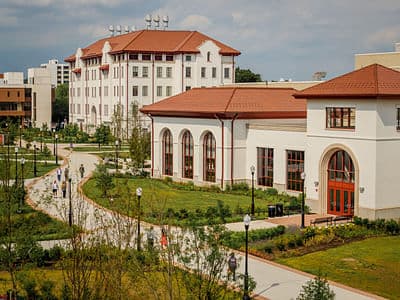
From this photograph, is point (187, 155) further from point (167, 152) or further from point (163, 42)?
point (163, 42)

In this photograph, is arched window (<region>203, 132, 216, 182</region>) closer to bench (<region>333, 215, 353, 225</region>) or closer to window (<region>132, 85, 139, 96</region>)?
bench (<region>333, 215, 353, 225</region>)

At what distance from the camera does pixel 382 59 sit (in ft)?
162

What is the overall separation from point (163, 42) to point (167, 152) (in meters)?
41.9

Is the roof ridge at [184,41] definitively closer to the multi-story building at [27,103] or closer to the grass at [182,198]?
the multi-story building at [27,103]

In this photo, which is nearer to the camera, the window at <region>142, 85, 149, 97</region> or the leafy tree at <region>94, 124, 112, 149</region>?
the leafy tree at <region>94, 124, 112, 149</region>

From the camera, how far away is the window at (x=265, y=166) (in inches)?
1753

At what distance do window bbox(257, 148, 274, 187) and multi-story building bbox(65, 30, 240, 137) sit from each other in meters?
40.8

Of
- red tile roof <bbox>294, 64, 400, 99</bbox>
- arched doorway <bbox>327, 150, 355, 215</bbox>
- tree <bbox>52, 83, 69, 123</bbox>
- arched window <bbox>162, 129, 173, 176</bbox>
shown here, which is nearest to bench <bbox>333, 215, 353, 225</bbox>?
arched doorway <bbox>327, 150, 355, 215</bbox>

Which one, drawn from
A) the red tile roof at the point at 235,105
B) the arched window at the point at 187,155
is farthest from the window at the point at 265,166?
the arched window at the point at 187,155

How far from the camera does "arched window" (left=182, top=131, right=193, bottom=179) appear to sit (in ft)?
160

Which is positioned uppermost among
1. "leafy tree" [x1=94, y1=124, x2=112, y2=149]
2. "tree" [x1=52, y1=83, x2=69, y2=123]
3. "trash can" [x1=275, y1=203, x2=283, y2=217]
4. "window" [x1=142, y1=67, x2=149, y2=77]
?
"window" [x1=142, y1=67, x2=149, y2=77]

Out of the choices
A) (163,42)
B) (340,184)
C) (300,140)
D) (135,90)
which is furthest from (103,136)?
(340,184)

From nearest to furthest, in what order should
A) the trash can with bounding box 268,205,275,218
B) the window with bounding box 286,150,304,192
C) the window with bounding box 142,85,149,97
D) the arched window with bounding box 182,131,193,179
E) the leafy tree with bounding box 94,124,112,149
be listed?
the trash can with bounding box 268,205,275,218 → the window with bounding box 286,150,304,192 → the arched window with bounding box 182,131,193,179 → the leafy tree with bounding box 94,124,112,149 → the window with bounding box 142,85,149,97

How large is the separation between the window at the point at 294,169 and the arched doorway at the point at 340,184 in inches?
187
